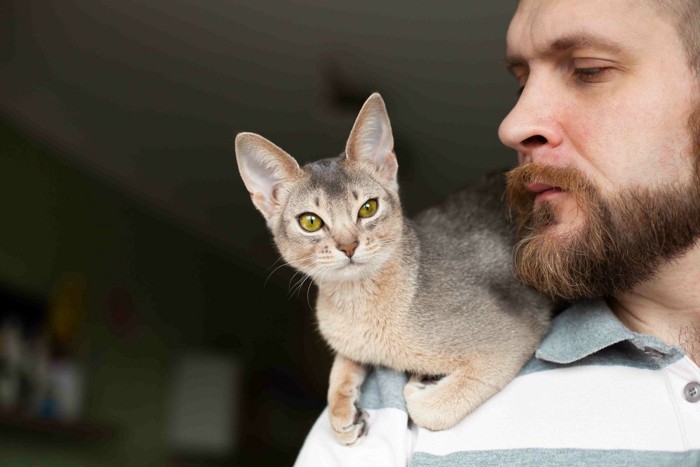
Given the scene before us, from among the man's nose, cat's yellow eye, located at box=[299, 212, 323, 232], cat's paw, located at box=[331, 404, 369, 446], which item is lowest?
cat's paw, located at box=[331, 404, 369, 446]

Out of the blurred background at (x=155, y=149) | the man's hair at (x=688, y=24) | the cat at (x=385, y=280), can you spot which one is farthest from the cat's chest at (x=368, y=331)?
the blurred background at (x=155, y=149)

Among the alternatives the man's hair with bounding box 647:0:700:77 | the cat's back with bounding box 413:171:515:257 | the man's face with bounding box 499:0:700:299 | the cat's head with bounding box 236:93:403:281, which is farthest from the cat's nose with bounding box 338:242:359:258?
the man's hair with bounding box 647:0:700:77

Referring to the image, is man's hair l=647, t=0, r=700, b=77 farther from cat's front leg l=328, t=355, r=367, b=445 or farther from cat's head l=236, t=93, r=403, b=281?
cat's front leg l=328, t=355, r=367, b=445

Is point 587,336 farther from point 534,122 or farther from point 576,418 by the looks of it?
point 534,122

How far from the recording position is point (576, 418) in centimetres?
146

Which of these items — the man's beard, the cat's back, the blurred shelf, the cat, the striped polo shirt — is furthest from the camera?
the blurred shelf

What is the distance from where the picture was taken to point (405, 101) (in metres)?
4.52

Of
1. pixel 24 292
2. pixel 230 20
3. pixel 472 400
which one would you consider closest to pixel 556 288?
pixel 472 400

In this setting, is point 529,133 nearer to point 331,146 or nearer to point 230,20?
point 230,20

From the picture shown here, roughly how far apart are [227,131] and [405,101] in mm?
1130

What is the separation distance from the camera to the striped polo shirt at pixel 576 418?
55.0 inches

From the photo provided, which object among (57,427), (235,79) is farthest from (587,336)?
(57,427)

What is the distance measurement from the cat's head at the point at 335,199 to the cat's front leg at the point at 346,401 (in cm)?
22

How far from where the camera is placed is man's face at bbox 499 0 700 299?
1.51 meters
